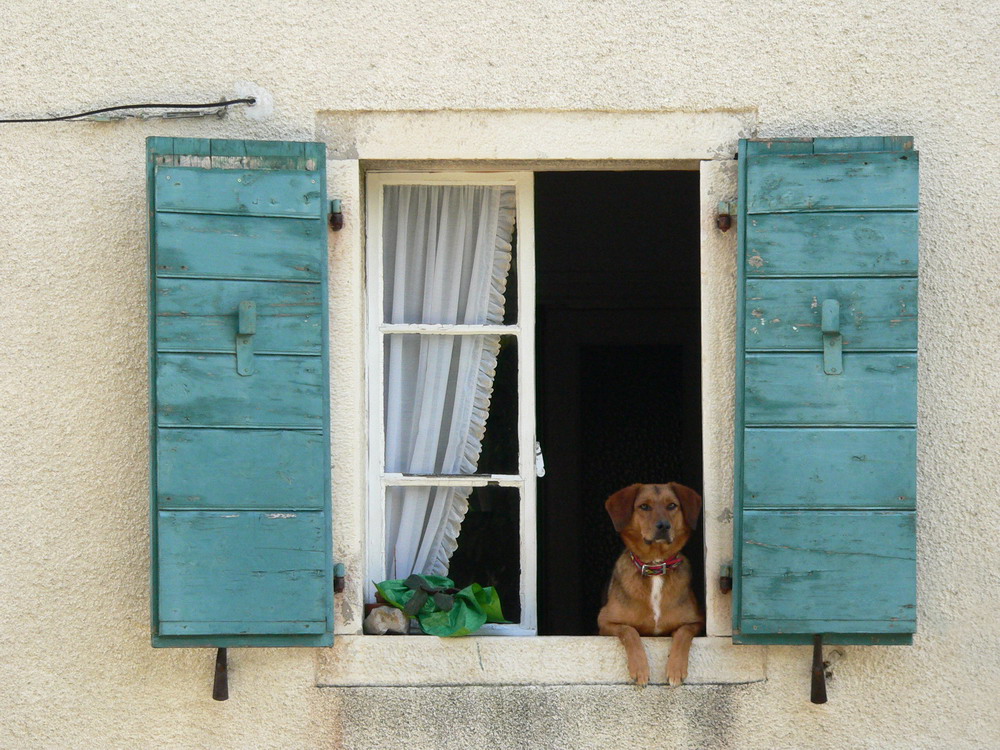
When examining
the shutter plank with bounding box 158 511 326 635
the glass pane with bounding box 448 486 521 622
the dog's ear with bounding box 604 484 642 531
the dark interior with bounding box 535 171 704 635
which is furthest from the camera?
the dark interior with bounding box 535 171 704 635

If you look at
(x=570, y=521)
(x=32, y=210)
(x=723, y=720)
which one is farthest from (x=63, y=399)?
(x=570, y=521)

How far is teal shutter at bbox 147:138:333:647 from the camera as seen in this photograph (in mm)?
3609

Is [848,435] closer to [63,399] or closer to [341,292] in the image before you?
[341,292]

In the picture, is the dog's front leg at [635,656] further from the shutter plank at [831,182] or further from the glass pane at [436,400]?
the shutter plank at [831,182]

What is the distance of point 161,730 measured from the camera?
12.5 ft

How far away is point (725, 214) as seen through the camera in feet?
12.5

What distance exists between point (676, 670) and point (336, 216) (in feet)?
5.97

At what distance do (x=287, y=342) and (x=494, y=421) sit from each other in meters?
1.20

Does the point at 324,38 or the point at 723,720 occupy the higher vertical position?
the point at 324,38

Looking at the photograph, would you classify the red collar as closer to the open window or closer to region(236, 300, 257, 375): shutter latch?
the open window

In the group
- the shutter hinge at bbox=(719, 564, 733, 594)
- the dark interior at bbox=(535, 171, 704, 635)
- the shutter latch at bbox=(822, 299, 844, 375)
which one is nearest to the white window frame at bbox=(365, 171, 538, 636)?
the shutter hinge at bbox=(719, 564, 733, 594)

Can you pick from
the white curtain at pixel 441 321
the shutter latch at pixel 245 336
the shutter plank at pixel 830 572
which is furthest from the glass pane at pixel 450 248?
the shutter plank at pixel 830 572

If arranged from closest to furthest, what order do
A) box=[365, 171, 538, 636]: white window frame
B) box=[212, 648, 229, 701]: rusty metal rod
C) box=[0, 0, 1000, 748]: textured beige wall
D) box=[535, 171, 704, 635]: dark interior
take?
box=[212, 648, 229, 701]: rusty metal rod
box=[0, 0, 1000, 748]: textured beige wall
box=[365, 171, 538, 636]: white window frame
box=[535, 171, 704, 635]: dark interior

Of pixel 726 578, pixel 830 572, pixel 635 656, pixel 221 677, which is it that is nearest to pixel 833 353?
pixel 830 572
